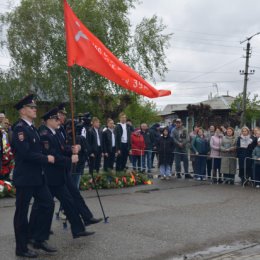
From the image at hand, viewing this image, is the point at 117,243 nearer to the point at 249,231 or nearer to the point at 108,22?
the point at 249,231

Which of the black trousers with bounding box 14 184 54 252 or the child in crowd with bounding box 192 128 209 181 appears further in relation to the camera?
the child in crowd with bounding box 192 128 209 181

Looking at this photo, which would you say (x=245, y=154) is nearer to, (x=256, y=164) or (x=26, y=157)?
(x=256, y=164)

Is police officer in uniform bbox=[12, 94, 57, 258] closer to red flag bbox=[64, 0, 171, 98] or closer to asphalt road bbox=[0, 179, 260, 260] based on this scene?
asphalt road bbox=[0, 179, 260, 260]

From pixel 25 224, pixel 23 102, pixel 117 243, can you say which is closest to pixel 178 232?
pixel 117 243

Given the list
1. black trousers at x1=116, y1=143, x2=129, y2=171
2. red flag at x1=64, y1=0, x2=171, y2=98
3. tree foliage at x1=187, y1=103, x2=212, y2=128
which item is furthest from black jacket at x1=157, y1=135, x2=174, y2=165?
tree foliage at x1=187, y1=103, x2=212, y2=128

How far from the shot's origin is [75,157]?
6.61 meters

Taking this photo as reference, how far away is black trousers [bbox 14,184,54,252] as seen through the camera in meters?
6.13

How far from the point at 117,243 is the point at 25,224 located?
4.69 ft

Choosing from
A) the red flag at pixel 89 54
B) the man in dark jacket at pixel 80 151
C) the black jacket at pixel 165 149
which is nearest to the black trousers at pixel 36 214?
the man in dark jacket at pixel 80 151

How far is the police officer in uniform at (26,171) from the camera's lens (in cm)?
604

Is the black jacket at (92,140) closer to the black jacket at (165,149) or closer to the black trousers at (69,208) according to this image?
the black jacket at (165,149)

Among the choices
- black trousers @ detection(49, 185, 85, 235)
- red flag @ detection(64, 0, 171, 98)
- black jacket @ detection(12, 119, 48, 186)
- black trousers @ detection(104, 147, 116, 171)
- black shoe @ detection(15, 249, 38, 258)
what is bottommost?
black shoe @ detection(15, 249, 38, 258)

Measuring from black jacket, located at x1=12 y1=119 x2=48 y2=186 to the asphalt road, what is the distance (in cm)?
102

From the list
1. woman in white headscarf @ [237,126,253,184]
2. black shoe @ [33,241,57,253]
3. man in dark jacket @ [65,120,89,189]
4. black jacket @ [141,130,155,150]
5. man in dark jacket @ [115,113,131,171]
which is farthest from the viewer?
black jacket @ [141,130,155,150]
